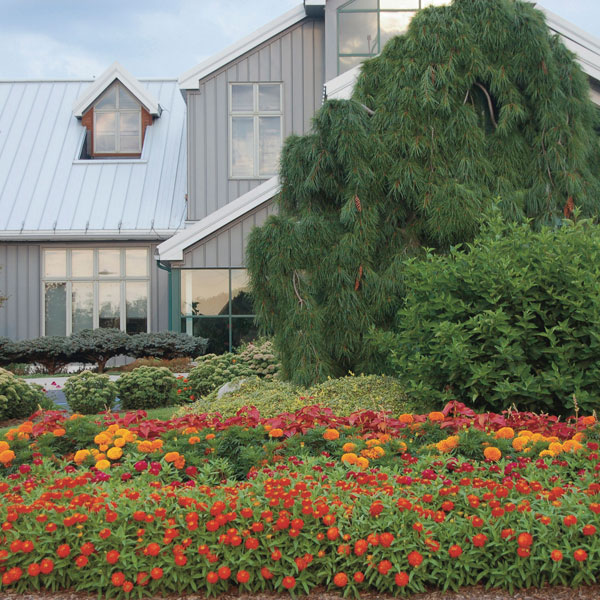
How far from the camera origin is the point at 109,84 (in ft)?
57.3

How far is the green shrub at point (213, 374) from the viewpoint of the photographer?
990 cm

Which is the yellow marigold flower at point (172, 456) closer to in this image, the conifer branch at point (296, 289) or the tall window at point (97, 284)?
the conifer branch at point (296, 289)

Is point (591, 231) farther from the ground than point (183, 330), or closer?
farther from the ground

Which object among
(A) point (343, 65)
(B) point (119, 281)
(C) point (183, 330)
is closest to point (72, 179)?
(B) point (119, 281)

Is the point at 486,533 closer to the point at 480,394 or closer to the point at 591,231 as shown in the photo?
the point at 480,394

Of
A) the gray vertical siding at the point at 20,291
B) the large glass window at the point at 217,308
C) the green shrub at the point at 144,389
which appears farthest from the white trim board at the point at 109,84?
the green shrub at the point at 144,389

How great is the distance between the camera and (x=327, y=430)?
15.3ft

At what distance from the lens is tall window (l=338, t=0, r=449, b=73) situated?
15117 mm

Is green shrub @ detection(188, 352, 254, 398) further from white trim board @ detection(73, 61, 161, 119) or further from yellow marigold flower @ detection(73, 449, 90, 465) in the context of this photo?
white trim board @ detection(73, 61, 161, 119)

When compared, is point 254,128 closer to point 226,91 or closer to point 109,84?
point 226,91

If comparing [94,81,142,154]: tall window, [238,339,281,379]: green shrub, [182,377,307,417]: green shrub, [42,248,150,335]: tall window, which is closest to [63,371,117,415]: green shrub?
[182,377,307,417]: green shrub

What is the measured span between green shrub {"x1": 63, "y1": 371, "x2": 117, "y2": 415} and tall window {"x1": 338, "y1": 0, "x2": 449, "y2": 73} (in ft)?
30.2

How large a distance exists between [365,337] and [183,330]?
815cm

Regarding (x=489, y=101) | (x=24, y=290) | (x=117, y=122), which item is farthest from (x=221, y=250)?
(x=489, y=101)
